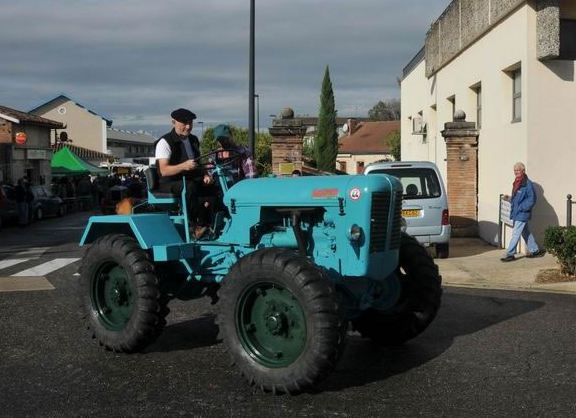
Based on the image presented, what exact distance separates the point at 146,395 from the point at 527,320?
456 centimetres

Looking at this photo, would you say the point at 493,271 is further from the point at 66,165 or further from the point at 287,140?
the point at 66,165

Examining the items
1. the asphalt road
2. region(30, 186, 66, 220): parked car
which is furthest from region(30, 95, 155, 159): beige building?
the asphalt road

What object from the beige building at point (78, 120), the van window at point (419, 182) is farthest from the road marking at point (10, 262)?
the beige building at point (78, 120)

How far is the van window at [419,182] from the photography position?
12844 mm

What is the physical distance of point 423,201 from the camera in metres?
12.7

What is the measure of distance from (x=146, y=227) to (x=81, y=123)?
229 ft

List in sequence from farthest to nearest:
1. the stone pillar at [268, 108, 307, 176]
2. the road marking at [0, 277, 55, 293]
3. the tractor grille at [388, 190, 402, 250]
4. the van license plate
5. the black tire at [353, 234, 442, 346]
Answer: the stone pillar at [268, 108, 307, 176] < the van license plate < the road marking at [0, 277, 55, 293] < the black tire at [353, 234, 442, 346] < the tractor grille at [388, 190, 402, 250]

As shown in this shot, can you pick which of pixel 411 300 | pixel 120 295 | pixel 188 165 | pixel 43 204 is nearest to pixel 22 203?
pixel 43 204

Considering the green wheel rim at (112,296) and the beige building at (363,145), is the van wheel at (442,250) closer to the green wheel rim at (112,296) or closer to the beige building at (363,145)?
the green wheel rim at (112,296)

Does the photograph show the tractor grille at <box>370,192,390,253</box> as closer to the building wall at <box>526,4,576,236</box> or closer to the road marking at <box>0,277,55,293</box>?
the road marking at <box>0,277,55,293</box>

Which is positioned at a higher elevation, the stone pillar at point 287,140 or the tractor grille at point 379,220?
the stone pillar at point 287,140

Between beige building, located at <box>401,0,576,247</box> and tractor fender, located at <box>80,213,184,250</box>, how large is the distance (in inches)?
358

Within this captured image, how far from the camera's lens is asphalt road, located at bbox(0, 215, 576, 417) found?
16.3 feet

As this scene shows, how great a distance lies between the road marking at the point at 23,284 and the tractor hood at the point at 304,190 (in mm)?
5463
